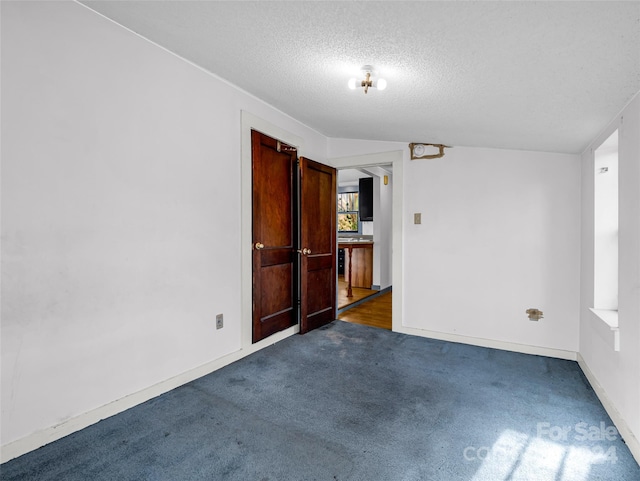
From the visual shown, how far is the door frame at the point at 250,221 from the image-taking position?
294 centimetres

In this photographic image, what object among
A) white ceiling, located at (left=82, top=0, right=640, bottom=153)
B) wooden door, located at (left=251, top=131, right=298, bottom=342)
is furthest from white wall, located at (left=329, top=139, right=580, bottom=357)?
wooden door, located at (left=251, top=131, right=298, bottom=342)

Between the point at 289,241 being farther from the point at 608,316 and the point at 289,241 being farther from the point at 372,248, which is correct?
the point at 372,248

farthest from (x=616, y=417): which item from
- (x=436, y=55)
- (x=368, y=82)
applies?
(x=368, y=82)

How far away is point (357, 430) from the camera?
6.13 feet

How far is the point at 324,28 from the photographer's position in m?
1.66

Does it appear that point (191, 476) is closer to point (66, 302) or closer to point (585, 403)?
point (66, 302)

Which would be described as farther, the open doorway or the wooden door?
the open doorway

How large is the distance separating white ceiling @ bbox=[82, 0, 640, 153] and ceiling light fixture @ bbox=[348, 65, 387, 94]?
57 mm

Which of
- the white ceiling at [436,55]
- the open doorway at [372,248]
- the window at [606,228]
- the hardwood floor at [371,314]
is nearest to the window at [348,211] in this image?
the open doorway at [372,248]

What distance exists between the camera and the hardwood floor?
4102mm

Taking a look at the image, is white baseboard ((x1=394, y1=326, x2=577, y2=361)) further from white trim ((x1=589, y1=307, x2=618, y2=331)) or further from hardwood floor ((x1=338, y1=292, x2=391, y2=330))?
white trim ((x1=589, y1=307, x2=618, y2=331))

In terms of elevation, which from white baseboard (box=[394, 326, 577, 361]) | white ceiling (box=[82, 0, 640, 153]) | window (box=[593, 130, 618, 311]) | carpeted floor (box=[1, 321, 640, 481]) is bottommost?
carpeted floor (box=[1, 321, 640, 481])

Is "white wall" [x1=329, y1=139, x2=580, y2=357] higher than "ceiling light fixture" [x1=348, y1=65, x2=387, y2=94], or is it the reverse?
"ceiling light fixture" [x1=348, y1=65, x2=387, y2=94]

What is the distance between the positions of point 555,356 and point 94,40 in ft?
13.8
